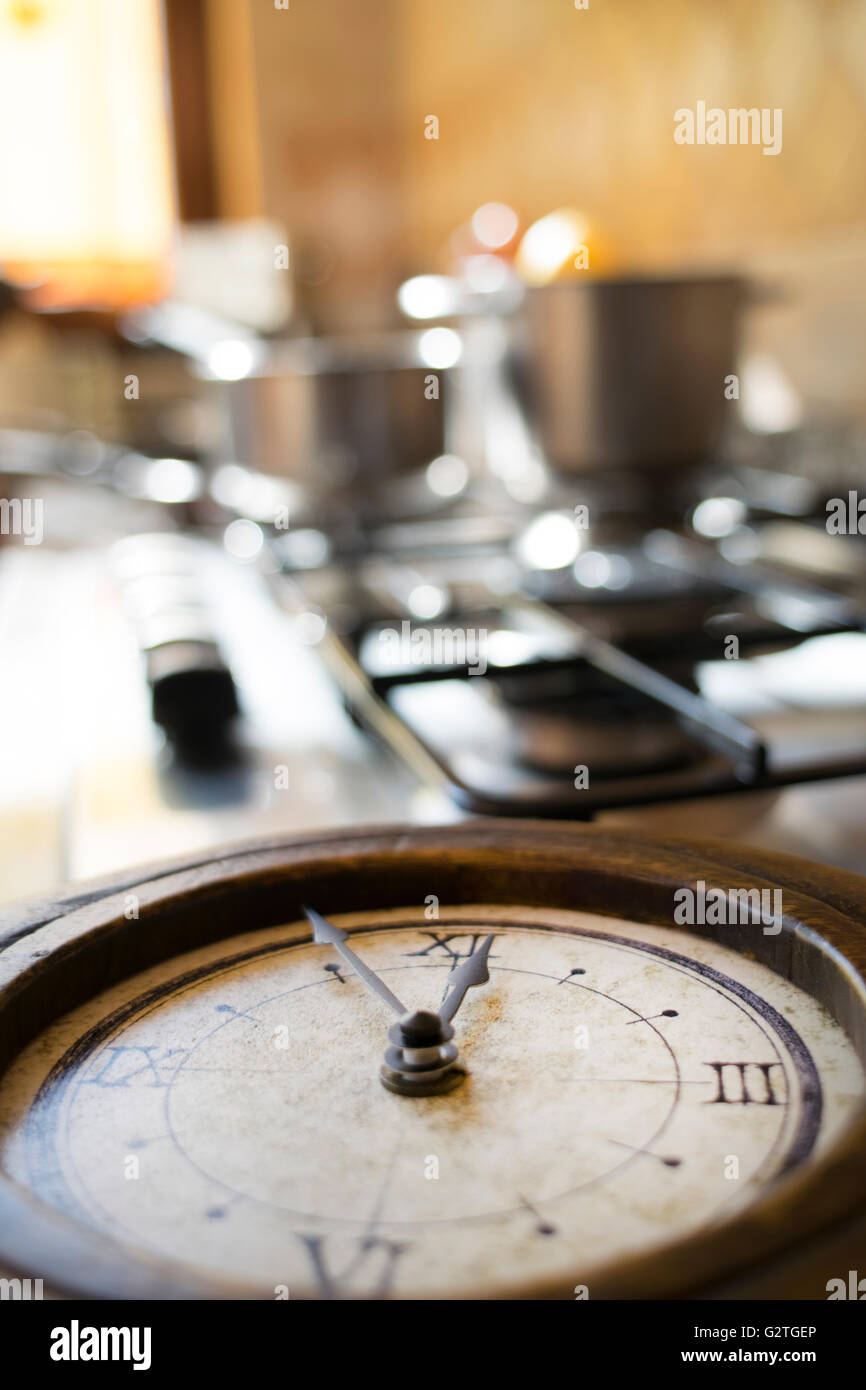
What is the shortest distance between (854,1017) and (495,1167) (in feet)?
0.38

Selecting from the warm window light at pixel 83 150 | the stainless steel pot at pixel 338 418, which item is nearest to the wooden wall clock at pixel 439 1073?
the stainless steel pot at pixel 338 418

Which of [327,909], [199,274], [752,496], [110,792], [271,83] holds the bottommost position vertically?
[327,909]

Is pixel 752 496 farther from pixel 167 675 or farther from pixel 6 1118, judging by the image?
pixel 6 1118

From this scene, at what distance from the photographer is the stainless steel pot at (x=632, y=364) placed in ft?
3.90

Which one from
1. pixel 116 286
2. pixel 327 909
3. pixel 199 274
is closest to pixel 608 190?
pixel 116 286

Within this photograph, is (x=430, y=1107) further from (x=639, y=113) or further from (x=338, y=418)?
(x=639, y=113)

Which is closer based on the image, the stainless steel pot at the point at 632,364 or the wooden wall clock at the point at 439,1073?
the wooden wall clock at the point at 439,1073

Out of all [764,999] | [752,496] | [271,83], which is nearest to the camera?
[764,999]

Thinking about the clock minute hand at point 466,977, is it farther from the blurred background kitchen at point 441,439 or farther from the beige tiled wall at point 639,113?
the beige tiled wall at point 639,113

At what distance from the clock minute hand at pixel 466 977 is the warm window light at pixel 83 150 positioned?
1173mm

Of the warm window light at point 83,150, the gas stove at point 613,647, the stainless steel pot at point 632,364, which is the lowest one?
the gas stove at point 613,647

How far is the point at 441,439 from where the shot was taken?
141 centimetres

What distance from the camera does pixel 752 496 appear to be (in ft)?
4.70

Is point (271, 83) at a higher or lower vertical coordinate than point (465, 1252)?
higher
